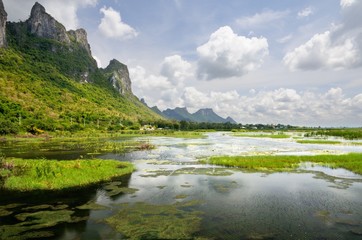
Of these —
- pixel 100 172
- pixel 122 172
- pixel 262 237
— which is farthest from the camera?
pixel 122 172

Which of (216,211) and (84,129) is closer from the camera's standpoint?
(216,211)

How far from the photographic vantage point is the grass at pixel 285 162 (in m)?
39.6

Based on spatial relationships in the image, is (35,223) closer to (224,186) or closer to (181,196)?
(181,196)

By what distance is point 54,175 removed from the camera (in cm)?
2939

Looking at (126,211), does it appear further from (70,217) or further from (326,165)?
(326,165)

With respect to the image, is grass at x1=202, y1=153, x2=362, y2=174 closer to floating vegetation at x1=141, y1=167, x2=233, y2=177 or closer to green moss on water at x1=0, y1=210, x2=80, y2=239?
floating vegetation at x1=141, y1=167, x2=233, y2=177

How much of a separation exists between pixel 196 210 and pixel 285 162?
1037 inches

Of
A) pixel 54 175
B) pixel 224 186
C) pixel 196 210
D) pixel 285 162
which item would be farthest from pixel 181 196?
pixel 285 162

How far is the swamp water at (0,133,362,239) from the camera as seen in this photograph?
16.8 metres

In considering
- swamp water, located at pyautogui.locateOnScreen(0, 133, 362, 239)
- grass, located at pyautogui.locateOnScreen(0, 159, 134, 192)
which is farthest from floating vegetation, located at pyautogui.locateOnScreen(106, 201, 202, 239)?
grass, located at pyautogui.locateOnScreen(0, 159, 134, 192)

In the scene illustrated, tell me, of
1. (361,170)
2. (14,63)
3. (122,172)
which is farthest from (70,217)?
(14,63)

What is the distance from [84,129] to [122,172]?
110 m

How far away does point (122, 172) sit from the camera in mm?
35812

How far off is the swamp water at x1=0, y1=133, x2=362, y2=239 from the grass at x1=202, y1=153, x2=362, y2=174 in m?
7.07
